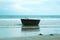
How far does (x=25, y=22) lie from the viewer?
25062 millimetres

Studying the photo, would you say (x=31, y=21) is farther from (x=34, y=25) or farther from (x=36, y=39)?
(x=36, y=39)

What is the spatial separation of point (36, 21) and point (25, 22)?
5.38 feet

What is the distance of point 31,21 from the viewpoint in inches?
973

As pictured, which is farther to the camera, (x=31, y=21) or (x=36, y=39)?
(x=31, y=21)

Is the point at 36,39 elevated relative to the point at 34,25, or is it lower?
lower

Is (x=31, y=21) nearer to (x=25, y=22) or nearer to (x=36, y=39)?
(x=25, y=22)

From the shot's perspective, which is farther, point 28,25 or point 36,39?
point 28,25

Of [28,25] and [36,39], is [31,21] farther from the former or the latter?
[36,39]

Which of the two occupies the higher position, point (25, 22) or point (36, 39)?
point (25, 22)

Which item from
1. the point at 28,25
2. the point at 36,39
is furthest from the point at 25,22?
the point at 36,39

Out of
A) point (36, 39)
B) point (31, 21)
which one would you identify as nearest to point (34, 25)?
point (31, 21)

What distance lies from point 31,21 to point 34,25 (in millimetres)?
745

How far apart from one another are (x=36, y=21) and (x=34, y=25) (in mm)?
778

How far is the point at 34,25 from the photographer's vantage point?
979 inches
